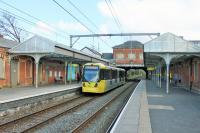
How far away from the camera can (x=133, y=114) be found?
12.9 metres

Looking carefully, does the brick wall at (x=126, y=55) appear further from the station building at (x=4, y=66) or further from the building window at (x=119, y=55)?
the station building at (x=4, y=66)

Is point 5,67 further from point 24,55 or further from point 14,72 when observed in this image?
point 24,55

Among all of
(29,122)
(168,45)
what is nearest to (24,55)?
(168,45)

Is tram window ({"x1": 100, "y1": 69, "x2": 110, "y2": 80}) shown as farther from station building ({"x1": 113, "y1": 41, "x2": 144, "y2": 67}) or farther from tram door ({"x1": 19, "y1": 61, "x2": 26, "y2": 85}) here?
station building ({"x1": 113, "y1": 41, "x2": 144, "y2": 67})

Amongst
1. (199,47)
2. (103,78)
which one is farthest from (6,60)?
(199,47)

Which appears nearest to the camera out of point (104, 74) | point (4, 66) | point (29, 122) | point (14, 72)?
point (29, 122)

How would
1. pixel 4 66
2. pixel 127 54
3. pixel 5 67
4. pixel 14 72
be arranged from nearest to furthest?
pixel 4 66
pixel 5 67
pixel 14 72
pixel 127 54

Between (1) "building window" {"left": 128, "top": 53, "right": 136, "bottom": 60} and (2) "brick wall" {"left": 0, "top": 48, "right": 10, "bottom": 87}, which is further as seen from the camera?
(1) "building window" {"left": 128, "top": 53, "right": 136, "bottom": 60}

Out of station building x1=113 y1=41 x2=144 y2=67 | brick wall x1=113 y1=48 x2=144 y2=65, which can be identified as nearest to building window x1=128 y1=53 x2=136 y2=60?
station building x1=113 y1=41 x2=144 y2=67

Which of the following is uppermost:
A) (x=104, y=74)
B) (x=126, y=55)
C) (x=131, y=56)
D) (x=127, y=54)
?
(x=127, y=54)

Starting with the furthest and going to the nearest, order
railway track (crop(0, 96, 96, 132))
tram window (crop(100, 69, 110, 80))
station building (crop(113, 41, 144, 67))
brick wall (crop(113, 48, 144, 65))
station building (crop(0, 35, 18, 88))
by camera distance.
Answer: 1. station building (crop(113, 41, 144, 67))
2. brick wall (crop(113, 48, 144, 65))
3. tram window (crop(100, 69, 110, 80))
4. station building (crop(0, 35, 18, 88))
5. railway track (crop(0, 96, 96, 132))

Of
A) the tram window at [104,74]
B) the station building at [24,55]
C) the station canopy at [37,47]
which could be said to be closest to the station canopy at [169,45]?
the tram window at [104,74]

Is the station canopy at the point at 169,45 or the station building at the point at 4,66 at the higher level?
the station canopy at the point at 169,45

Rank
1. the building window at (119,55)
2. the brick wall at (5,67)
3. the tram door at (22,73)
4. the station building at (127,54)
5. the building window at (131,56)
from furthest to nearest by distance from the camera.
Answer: the building window at (119,55) < the building window at (131,56) < the station building at (127,54) < the tram door at (22,73) < the brick wall at (5,67)
